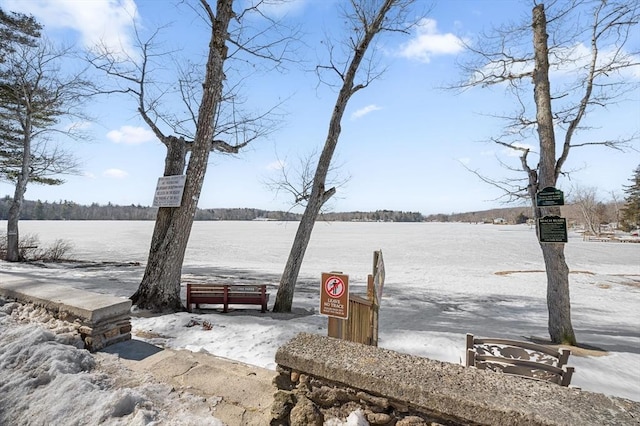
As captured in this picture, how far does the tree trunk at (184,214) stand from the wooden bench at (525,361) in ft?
15.1

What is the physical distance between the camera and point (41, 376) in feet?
7.66

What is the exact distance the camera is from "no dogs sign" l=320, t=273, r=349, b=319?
10.5 feet

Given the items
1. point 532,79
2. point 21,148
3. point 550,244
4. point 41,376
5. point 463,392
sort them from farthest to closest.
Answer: point 21,148 < point 532,79 < point 550,244 < point 41,376 < point 463,392

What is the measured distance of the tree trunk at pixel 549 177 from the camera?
18.0 ft

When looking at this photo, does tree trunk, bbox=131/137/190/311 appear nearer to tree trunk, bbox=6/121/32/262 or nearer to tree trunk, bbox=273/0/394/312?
tree trunk, bbox=273/0/394/312

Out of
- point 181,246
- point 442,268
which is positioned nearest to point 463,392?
point 181,246

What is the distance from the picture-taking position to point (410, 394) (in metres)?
1.66

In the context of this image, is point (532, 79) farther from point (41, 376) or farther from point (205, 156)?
point (41, 376)

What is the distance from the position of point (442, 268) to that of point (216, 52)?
14108 millimetres

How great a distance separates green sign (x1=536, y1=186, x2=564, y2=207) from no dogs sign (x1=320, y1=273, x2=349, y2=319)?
4.17 m

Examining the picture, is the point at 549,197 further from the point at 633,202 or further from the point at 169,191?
the point at 633,202

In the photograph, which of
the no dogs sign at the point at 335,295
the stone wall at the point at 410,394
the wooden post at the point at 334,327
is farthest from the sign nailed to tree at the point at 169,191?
the stone wall at the point at 410,394

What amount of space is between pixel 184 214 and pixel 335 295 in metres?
Answer: 3.52

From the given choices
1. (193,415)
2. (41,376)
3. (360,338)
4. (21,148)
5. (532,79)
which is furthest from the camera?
(21,148)
